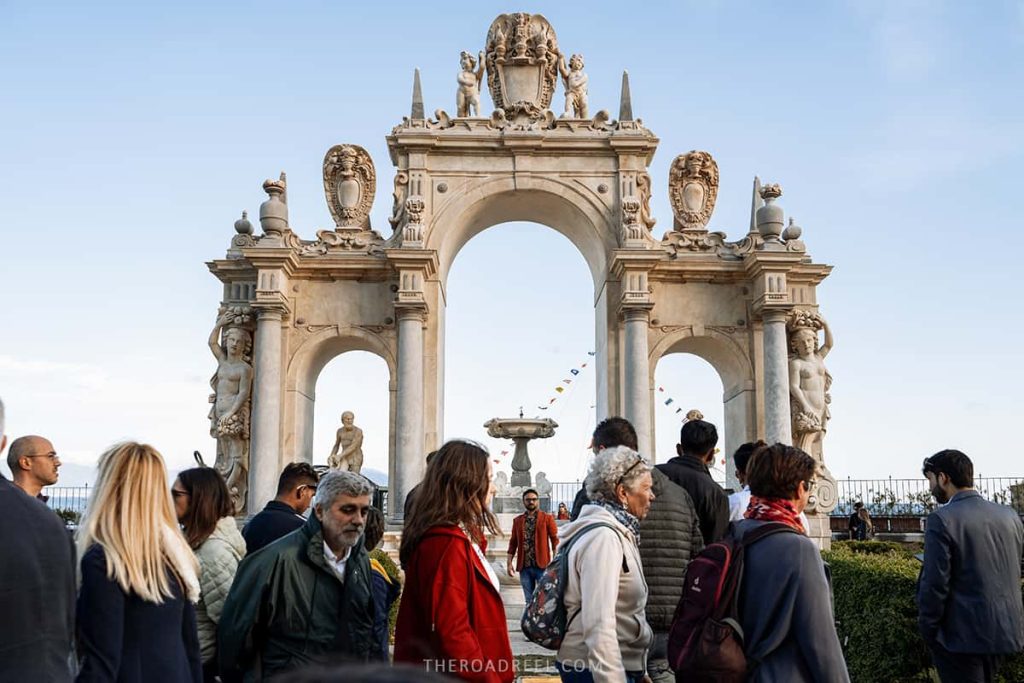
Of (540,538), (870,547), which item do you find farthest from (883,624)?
(870,547)

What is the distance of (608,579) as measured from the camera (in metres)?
4.59

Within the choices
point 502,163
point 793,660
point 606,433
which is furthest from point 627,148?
point 793,660

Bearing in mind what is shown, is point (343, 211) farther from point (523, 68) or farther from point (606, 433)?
point (606, 433)

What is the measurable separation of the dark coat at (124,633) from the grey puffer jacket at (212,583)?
0.93 m

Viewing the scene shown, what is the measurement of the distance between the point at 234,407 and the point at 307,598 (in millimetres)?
16417

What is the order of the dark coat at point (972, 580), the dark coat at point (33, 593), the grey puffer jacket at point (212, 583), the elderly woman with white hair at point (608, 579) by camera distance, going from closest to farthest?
the dark coat at point (33, 593)
the elderly woman with white hair at point (608, 579)
the grey puffer jacket at point (212, 583)
the dark coat at point (972, 580)

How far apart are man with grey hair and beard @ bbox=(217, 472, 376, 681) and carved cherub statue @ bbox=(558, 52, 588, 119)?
18164 mm

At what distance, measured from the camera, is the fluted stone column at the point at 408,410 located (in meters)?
19.7

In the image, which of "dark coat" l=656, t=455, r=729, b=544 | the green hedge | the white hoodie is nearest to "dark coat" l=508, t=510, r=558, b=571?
the green hedge

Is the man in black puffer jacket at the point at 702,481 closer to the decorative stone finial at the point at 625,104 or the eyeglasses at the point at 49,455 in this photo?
the eyeglasses at the point at 49,455

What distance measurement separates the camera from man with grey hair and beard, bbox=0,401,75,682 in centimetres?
358

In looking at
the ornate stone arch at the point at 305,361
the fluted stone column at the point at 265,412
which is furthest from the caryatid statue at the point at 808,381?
the fluted stone column at the point at 265,412

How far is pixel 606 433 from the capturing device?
237 inches

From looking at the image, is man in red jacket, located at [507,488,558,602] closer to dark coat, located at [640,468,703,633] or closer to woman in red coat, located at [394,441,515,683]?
dark coat, located at [640,468,703,633]
